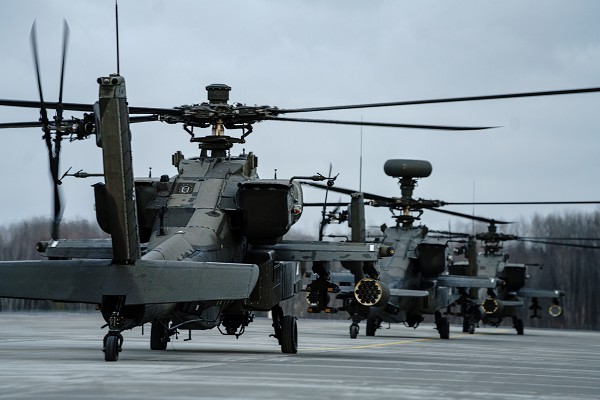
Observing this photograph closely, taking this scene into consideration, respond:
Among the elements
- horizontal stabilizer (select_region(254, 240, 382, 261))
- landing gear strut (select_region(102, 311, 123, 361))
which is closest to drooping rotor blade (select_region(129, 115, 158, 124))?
horizontal stabilizer (select_region(254, 240, 382, 261))

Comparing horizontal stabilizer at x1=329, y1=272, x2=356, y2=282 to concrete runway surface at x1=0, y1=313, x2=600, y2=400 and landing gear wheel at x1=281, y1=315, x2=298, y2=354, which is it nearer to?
concrete runway surface at x1=0, y1=313, x2=600, y2=400

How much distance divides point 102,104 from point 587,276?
8009 cm

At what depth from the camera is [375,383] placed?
1634 cm

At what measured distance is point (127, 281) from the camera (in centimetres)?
1883

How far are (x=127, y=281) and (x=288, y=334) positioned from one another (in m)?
6.74

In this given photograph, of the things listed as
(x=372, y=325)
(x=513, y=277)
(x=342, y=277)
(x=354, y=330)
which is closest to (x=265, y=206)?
(x=354, y=330)

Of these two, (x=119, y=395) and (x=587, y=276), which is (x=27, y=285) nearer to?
(x=119, y=395)

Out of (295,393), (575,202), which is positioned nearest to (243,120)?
(295,393)

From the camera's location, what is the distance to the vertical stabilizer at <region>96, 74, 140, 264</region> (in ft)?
59.2

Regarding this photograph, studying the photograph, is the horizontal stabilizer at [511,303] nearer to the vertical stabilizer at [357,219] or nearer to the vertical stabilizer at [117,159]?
the vertical stabilizer at [357,219]

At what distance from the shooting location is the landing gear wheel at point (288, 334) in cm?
2481

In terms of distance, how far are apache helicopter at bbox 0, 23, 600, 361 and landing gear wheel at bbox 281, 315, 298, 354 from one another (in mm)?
22

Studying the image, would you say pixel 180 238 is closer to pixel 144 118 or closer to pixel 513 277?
pixel 144 118

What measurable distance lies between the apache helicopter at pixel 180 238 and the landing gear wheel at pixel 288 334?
0.07 ft
